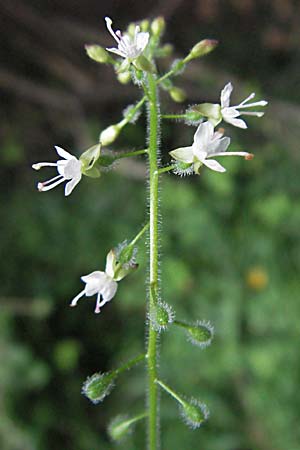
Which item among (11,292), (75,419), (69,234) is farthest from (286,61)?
(75,419)

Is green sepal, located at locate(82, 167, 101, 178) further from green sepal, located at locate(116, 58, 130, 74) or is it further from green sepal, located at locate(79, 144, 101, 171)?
green sepal, located at locate(116, 58, 130, 74)

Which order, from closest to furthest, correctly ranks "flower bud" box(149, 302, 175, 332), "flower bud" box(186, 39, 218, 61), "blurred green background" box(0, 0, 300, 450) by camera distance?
"flower bud" box(149, 302, 175, 332)
"flower bud" box(186, 39, 218, 61)
"blurred green background" box(0, 0, 300, 450)

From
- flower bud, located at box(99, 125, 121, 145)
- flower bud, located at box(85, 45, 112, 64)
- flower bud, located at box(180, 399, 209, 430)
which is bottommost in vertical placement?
flower bud, located at box(180, 399, 209, 430)

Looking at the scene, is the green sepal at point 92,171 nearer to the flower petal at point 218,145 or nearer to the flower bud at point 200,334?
the flower petal at point 218,145

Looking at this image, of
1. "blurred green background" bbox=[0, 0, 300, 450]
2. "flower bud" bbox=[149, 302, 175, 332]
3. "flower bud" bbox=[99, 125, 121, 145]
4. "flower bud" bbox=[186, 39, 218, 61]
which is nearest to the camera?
"flower bud" bbox=[149, 302, 175, 332]

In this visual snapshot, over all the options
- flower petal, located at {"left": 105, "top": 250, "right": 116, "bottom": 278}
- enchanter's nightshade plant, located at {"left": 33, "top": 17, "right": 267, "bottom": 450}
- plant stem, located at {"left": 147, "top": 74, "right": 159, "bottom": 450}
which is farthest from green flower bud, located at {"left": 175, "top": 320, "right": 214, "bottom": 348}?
flower petal, located at {"left": 105, "top": 250, "right": 116, "bottom": 278}

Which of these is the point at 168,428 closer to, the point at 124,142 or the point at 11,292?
the point at 11,292

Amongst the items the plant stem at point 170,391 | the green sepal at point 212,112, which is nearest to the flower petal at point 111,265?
the plant stem at point 170,391
